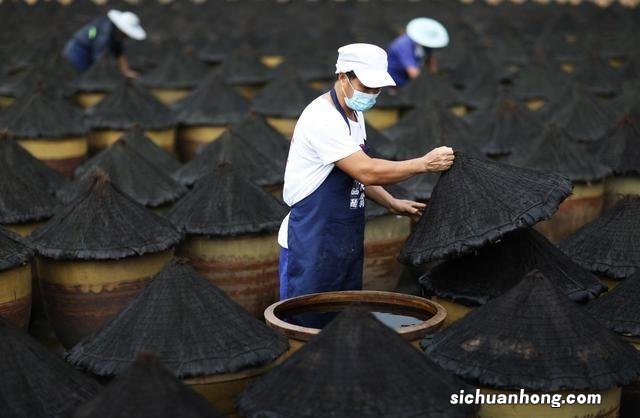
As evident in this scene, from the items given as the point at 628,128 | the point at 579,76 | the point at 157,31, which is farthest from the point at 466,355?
the point at 157,31

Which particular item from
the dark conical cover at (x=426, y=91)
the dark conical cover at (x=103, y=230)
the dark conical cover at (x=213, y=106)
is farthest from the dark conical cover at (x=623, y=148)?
the dark conical cover at (x=213, y=106)

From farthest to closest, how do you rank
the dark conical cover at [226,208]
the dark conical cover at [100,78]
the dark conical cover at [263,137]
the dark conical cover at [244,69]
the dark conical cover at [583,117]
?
the dark conical cover at [244,69] → the dark conical cover at [100,78] → the dark conical cover at [583,117] → the dark conical cover at [263,137] → the dark conical cover at [226,208]

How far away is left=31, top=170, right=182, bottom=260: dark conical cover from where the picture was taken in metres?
4.21

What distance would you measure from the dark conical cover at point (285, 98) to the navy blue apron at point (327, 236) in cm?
381

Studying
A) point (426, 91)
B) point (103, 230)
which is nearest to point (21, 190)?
point (103, 230)

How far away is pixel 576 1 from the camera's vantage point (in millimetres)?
16562

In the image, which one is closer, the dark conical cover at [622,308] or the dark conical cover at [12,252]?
the dark conical cover at [622,308]

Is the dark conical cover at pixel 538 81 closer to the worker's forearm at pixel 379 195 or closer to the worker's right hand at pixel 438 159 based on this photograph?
the worker's forearm at pixel 379 195

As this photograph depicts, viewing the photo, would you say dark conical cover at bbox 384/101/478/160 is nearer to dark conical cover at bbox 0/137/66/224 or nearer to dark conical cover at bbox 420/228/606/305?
dark conical cover at bbox 420/228/606/305

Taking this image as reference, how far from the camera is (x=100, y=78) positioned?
8438mm

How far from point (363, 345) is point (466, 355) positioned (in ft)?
1.38

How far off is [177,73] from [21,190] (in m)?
4.37

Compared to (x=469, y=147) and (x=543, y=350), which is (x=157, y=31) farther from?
(x=543, y=350)

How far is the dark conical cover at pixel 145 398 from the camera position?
260 cm
